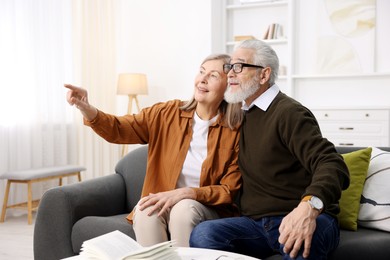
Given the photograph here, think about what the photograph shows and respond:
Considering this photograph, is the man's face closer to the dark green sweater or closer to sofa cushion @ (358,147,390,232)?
the dark green sweater

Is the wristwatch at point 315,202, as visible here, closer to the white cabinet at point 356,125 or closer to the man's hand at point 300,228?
the man's hand at point 300,228

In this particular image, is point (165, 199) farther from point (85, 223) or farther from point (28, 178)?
point (28, 178)

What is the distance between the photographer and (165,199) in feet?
7.12

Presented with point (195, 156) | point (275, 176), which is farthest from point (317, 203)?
point (195, 156)

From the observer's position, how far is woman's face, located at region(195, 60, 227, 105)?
2.42 meters

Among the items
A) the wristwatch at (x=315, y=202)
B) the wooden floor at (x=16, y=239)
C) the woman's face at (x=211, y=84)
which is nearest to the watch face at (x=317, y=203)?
the wristwatch at (x=315, y=202)

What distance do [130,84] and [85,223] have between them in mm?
3689

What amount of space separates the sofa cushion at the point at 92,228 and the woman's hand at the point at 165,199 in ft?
0.90

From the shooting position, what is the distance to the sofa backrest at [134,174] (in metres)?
2.84

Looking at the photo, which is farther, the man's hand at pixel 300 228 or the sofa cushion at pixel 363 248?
the sofa cushion at pixel 363 248

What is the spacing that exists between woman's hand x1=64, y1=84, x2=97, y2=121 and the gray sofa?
42 centimetres

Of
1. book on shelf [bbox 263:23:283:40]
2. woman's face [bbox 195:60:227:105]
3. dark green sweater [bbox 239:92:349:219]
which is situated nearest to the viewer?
dark green sweater [bbox 239:92:349:219]

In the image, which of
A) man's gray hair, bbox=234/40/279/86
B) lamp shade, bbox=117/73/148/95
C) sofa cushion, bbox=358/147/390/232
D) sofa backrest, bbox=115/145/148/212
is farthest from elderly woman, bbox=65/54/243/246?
lamp shade, bbox=117/73/148/95

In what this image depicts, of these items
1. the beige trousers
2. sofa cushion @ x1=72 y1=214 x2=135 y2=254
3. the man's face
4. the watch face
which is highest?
the man's face
